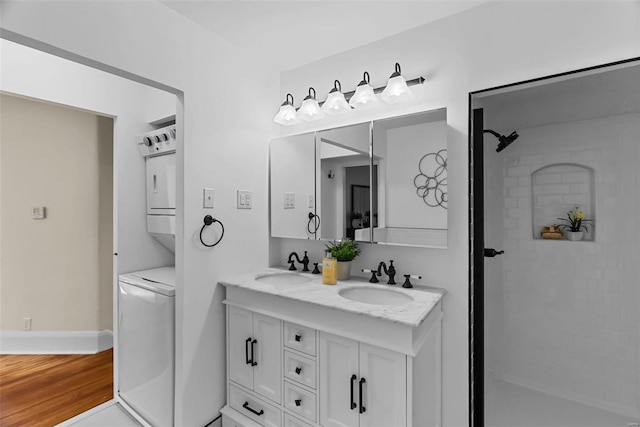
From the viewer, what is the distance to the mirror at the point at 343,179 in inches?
76.5

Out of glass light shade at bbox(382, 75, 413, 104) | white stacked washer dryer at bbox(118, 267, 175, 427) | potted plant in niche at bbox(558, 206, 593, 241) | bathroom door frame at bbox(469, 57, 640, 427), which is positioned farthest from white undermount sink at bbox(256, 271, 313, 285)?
potted plant in niche at bbox(558, 206, 593, 241)

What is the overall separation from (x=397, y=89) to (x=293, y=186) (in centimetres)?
91

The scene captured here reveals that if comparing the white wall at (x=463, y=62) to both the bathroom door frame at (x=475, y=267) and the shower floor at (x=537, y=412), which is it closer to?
the bathroom door frame at (x=475, y=267)

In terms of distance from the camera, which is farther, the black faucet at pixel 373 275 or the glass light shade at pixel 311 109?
the glass light shade at pixel 311 109

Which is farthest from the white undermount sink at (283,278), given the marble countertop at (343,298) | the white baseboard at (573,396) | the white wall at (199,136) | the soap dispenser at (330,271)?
the white baseboard at (573,396)

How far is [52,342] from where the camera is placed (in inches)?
115

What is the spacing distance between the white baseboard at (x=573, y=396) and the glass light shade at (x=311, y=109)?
2.30 m

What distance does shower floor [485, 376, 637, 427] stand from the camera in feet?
6.40

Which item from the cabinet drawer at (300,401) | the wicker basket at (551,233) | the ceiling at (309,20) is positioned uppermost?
the ceiling at (309,20)

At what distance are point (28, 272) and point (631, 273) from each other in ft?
15.4

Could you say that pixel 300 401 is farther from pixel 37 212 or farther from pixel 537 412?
pixel 37 212

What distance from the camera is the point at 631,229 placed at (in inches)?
80.2

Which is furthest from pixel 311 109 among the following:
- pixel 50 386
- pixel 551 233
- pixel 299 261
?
pixel 50 386

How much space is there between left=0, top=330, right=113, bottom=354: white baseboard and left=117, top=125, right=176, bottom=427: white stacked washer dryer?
3.26ft
